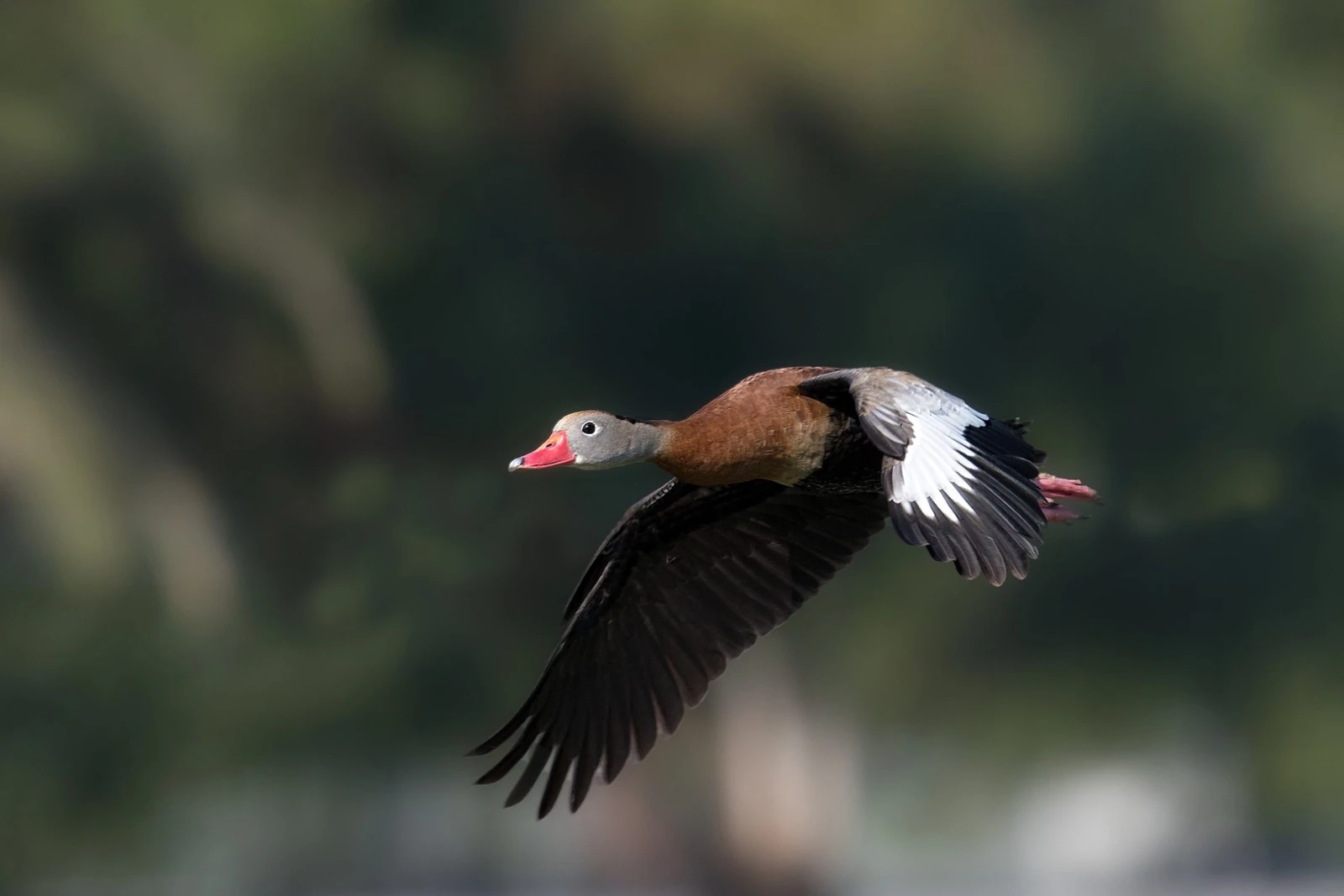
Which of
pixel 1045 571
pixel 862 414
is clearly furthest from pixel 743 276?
pixel 862 414

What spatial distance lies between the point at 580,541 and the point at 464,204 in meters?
3.32

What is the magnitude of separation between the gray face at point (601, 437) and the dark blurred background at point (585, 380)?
9269mm

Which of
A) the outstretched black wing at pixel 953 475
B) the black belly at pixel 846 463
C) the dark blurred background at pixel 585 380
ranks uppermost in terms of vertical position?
the dark blurred background at pixel 585 380

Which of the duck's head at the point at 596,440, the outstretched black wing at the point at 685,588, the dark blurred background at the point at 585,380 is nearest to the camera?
the duck's head at the point at 596,440

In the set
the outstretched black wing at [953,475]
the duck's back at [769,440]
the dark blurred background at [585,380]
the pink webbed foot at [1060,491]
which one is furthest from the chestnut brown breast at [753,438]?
the dark blurred background at [585,380]

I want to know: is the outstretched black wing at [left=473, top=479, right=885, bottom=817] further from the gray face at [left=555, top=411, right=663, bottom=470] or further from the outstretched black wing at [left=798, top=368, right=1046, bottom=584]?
the outstretched black wing at [left=798, top=368, right=1046, bottom=584]

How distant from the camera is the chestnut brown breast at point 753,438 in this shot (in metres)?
7.02

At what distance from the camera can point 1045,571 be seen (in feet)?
57.7

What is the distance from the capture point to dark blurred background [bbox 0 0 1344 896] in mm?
16609

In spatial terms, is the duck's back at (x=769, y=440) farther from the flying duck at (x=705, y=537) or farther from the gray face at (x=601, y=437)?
the gray face at (x=601, y=437)

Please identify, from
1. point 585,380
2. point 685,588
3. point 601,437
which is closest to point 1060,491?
point 685,588

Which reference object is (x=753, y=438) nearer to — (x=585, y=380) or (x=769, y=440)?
(x=769, y=440)

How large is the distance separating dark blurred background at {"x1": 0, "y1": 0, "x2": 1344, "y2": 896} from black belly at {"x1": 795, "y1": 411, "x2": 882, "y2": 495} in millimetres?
8893

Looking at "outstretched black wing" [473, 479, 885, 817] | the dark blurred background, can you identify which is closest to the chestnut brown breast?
"outstretched black wing" [473, 479, 885, 817]
